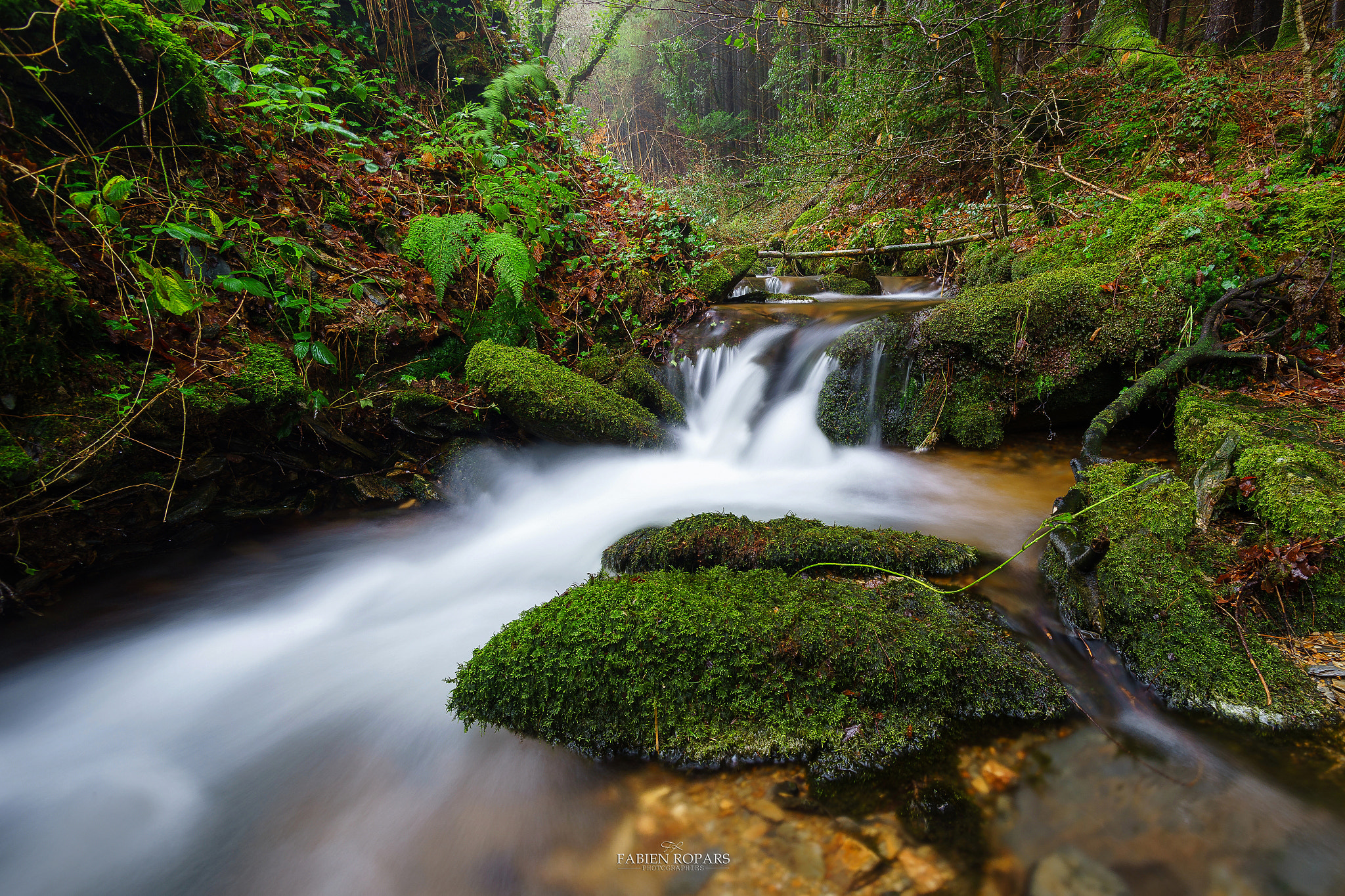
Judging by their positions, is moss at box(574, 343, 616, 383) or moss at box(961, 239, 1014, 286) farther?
moss at box(961, 239, 1014, 286)

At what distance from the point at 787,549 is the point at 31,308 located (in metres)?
4.02

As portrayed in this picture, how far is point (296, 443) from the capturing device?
12.2ft

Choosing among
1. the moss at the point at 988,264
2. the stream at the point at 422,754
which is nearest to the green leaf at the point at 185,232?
the stream at the point at 422,754

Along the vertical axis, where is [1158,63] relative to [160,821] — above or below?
above

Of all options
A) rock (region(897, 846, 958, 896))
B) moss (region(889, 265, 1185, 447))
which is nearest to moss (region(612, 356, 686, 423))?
moss (region(889, 265, 1185, 447))

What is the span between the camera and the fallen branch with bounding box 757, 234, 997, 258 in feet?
21.5

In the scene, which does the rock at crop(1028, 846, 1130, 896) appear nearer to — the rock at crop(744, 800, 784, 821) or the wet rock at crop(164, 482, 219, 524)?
the rock at crop(744, 800, 784, 821)

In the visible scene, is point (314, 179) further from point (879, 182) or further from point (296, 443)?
point (879, 182)

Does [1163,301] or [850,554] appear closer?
[850,554]

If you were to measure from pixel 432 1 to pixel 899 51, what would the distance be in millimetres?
6098

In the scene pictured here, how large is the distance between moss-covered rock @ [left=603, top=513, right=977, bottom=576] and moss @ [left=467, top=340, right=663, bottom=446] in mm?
1618

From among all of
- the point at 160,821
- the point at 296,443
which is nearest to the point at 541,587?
the point at 160,821

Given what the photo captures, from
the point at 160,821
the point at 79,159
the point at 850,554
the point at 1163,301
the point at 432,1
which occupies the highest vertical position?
the point at 432,1

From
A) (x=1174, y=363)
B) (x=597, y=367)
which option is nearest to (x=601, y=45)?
(x=597, y=367)
